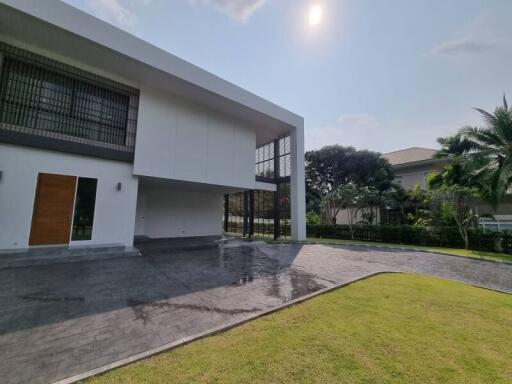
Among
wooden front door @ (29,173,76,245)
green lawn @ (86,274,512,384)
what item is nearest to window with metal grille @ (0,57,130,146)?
wooden front door @ (29,173,76,245)

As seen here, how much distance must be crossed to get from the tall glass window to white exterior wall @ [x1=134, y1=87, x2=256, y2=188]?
1.59 m

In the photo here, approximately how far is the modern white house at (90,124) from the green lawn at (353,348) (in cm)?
711

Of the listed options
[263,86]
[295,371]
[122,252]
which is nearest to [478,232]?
[263,86]

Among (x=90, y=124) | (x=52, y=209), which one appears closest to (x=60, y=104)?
(x=90, y=124)

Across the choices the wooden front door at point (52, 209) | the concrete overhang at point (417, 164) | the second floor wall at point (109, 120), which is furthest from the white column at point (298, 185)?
the concrete overhang at point (417, 164)

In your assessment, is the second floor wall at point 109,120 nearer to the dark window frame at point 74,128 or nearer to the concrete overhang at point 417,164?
the dark window frame at point 74,128

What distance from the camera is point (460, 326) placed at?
3.28 meters

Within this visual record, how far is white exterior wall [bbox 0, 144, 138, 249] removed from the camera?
21.4 feet

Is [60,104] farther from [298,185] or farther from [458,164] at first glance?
[458,164]

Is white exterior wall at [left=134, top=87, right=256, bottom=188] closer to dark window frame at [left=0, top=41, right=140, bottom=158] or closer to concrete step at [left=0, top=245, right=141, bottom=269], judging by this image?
dark window frame at [left=0, top=41, right=140, bottom=158]

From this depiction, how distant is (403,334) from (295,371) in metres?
1.78

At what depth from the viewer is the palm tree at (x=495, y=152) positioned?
35.2 ft

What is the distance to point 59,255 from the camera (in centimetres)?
649

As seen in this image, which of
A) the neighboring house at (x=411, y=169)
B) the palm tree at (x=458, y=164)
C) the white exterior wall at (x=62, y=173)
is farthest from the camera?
the neighboring house at (x=411, y=169)
